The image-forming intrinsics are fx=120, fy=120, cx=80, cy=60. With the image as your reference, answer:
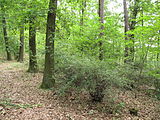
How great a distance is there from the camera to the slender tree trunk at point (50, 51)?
17.4 feet

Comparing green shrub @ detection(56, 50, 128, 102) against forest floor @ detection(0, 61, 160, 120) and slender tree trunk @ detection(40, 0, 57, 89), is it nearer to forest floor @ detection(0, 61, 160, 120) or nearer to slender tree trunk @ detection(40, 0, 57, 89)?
forest floor @ detection(0, 61, 160, 120)

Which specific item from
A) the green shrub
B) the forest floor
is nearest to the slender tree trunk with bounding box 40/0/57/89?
the forest floor

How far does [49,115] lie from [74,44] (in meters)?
3.92

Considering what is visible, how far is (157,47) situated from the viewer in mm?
5742

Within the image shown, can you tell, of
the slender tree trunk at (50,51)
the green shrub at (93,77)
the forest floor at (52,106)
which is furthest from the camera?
the slender tree trunk at (50,51)

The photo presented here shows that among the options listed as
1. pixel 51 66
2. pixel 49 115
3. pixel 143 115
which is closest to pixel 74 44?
pixel 51 66

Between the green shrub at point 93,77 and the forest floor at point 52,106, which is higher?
the green shrub at point 93,77

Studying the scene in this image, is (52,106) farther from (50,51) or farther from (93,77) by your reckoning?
(50,51)

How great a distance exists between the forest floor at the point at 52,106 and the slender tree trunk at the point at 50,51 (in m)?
0.47

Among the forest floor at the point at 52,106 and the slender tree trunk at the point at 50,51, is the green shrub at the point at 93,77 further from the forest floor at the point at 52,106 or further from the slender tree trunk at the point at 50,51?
the slender tree trunk at the point at 50,51

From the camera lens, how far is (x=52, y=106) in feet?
14.4

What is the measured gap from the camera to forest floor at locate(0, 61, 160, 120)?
11.6ft

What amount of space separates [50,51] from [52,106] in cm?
237

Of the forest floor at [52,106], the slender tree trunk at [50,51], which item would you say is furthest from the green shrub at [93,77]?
the slender tree trunk at [50,51]
